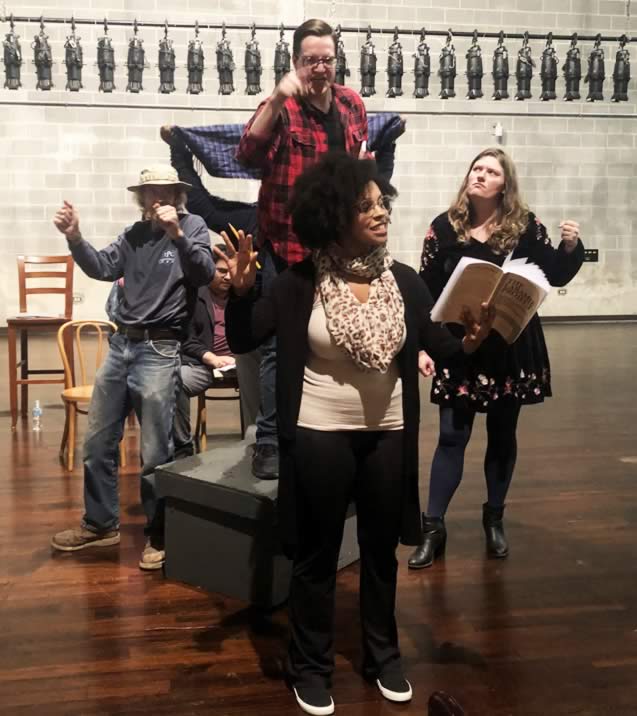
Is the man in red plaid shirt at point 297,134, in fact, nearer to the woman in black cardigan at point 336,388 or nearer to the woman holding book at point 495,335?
the woman in black cardigan at point 336,388

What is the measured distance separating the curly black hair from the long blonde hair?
37.8 inches

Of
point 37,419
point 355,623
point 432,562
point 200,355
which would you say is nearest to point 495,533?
point 432,562

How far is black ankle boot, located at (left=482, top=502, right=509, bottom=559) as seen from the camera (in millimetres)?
3131

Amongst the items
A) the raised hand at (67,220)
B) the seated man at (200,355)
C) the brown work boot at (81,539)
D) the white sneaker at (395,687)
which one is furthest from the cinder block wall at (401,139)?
the white sneaker at (395,687)

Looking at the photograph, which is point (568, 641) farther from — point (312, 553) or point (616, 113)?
point (616, 113)

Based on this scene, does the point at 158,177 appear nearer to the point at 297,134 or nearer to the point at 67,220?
the point at 67,220

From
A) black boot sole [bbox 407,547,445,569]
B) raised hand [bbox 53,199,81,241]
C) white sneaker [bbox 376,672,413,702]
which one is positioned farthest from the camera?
black boot sole [bbox 407,547,445,569]

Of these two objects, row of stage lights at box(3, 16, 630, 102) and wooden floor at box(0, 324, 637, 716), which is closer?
wooden floor at box(0, 324, 637, 716)

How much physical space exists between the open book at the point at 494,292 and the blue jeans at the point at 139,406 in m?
1.11

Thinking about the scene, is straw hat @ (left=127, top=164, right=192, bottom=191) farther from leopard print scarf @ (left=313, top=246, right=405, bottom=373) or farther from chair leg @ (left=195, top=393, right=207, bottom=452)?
chair leg @ (left=195, top=393, right=207, bottom=452)

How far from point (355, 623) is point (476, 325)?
3.20ft

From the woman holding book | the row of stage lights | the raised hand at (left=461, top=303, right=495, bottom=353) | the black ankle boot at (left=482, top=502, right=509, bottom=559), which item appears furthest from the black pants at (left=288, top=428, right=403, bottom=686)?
the row of stage lights

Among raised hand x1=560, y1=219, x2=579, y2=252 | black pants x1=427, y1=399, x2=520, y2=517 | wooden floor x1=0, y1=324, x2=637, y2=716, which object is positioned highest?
raised hand x1=560, y1=219, x2=579, y2=252

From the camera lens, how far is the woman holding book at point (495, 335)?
2.92m
